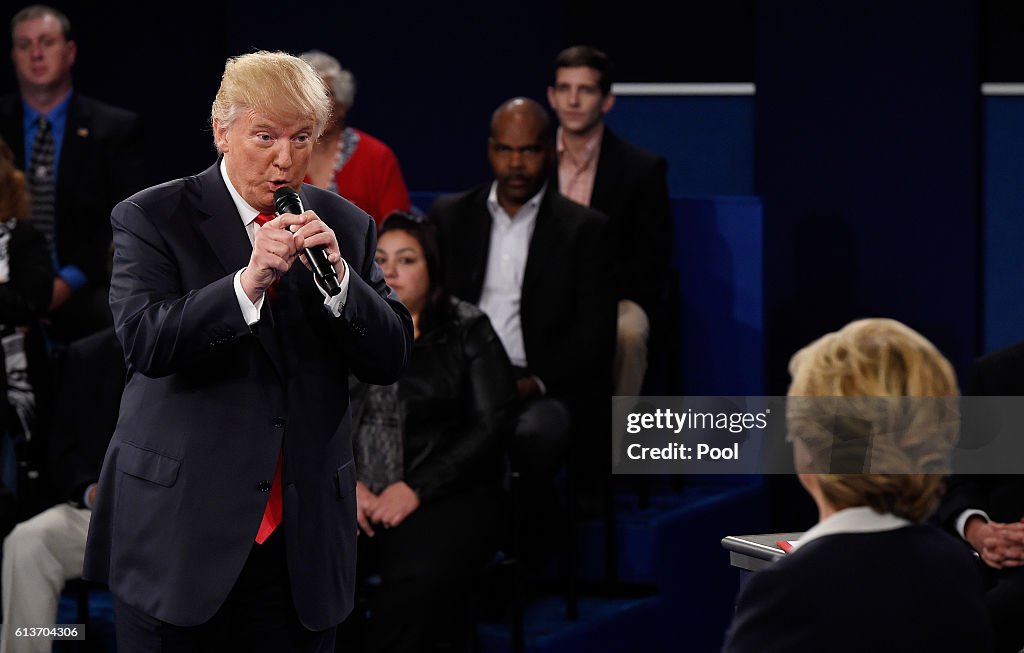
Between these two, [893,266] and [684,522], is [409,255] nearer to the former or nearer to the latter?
[684,522]

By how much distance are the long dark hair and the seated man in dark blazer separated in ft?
0.60

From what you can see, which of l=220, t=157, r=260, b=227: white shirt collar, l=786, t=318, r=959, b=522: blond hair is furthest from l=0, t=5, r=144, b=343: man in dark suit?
l=786, t=318, r=959, b=522: blond hair

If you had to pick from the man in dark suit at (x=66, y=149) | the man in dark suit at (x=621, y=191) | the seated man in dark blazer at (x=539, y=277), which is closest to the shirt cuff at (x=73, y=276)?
the man in dark suit at (x=66, y=149)

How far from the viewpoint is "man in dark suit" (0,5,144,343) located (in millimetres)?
4781

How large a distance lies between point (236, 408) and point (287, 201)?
0.92 ft

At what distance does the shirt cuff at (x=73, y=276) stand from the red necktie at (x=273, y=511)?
9.19ft

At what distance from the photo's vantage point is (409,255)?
149 inches

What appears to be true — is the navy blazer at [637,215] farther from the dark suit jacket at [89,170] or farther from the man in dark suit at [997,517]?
the dark suit jacket at [89,170]

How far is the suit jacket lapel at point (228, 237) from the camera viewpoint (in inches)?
→ 79.5

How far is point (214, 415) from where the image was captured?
78.4 inches

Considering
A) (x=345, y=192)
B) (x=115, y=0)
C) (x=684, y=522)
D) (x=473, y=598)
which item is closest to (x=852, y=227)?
(x=684, y=522)

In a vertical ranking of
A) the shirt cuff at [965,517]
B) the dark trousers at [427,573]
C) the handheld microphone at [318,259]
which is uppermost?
the handheld microphone at [318,259]

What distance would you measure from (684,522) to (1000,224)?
5.60 feet

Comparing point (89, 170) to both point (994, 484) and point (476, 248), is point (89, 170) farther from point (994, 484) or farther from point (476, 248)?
point (994, 484)
